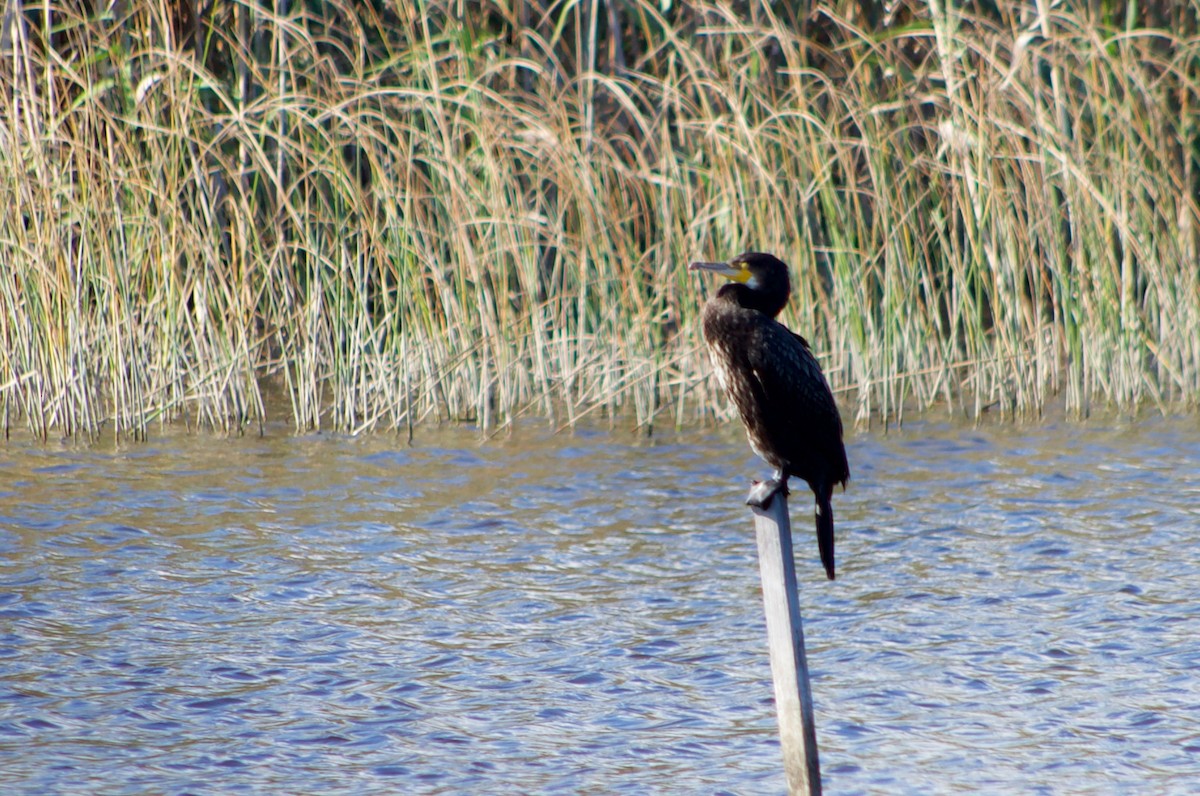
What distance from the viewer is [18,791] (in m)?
3.62

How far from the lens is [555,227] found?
673cm

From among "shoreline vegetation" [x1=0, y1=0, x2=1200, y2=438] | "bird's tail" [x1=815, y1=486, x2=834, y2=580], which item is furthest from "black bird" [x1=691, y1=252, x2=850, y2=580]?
"shoreline vegetation" [x1=0, y1=0, x2=1200, y2=438]

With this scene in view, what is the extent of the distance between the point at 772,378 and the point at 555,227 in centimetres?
313

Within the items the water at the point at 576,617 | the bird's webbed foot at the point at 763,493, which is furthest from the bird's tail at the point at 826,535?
the water at the point at 576,617

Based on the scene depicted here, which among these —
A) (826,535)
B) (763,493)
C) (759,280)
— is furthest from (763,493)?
(759,280)

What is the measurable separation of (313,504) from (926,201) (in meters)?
3.27

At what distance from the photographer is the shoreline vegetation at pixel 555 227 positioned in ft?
21.2

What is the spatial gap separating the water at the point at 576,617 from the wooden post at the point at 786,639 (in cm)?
46

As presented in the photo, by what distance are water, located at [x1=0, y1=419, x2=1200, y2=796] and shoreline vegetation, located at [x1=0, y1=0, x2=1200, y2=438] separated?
363 millimetres

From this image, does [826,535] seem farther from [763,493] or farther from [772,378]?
[772,378]

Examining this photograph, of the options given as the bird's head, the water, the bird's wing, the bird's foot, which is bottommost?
the water

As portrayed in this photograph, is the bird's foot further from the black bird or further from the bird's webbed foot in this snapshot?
the black bird

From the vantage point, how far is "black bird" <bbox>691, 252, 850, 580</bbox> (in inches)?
146

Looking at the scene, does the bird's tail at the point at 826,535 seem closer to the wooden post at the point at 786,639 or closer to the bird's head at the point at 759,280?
Result: the wooden post at the point at 786,639
